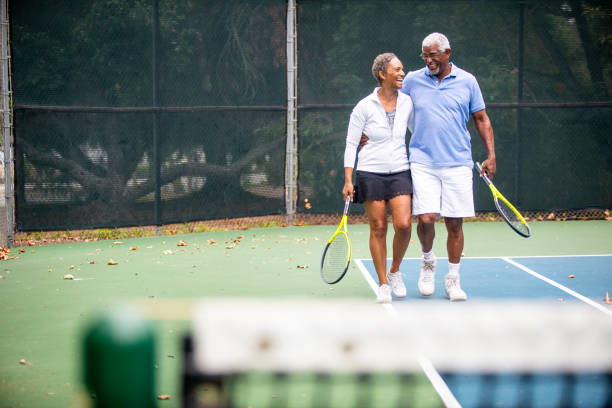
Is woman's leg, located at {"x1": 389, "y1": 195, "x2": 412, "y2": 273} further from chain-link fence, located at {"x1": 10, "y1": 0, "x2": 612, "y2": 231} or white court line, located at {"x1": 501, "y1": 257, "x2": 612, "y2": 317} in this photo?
chain-link fence, located at {"x1": 10, "y1": 0, "x2": 612, "y2": 231}

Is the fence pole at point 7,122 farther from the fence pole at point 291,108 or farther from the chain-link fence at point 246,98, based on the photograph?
the fence pole at point 291,108

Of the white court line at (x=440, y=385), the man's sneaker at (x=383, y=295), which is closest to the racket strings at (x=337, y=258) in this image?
the man's sneaker at (x=383, y=295)

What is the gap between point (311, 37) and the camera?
1195 centimetres

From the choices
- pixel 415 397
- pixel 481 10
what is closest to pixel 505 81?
pixel 481 10

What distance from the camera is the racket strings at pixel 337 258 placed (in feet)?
22.0

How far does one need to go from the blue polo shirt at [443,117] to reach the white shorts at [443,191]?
2.7 inches

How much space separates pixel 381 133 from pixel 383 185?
41cm

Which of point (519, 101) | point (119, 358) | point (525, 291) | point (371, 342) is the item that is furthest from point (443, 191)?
point (519, 101)

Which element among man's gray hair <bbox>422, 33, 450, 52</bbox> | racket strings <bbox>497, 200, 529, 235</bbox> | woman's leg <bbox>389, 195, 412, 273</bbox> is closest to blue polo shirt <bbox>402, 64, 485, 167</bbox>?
man's gray hair <bbox>422, 33, 450, 52</bbox>

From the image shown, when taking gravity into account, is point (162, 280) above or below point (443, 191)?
below

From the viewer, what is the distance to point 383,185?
6488mm

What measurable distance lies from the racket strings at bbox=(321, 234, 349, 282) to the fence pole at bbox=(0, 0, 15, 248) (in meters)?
4.57

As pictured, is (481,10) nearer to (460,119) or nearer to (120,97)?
(120,97)

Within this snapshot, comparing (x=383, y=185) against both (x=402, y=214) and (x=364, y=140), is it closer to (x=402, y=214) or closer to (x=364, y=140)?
(x=402, y=214)
